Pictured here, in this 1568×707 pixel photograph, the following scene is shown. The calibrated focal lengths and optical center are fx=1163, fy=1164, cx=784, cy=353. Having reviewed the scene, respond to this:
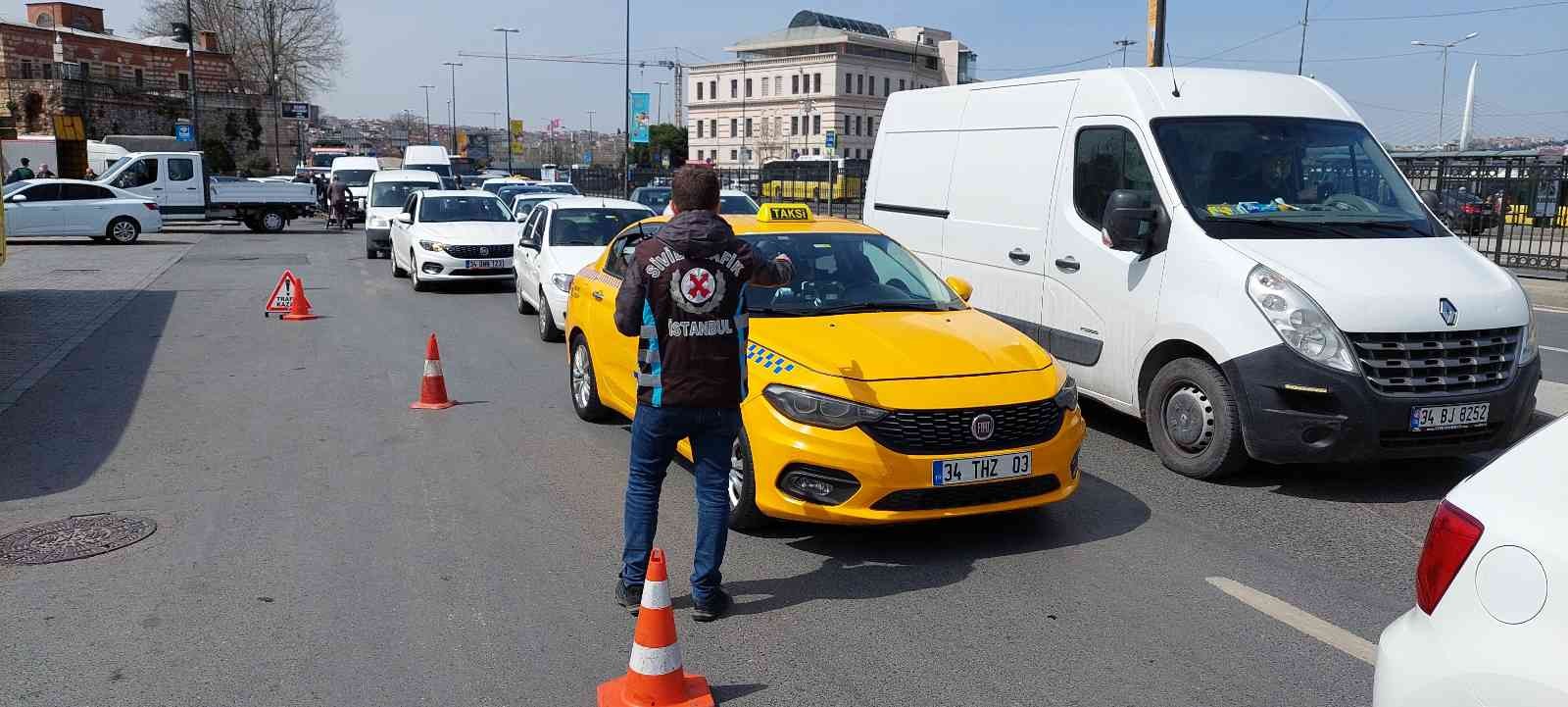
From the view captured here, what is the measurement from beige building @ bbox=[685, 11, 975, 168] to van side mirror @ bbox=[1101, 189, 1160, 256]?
109 metres

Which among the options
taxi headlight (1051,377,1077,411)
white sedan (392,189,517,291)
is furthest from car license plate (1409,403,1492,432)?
white sedan (392,189,517,291)

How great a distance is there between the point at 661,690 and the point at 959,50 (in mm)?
125265

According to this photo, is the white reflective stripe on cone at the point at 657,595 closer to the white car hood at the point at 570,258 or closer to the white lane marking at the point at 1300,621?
the white lane marking at the point at 1300,621

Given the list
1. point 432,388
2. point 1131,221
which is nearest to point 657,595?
point 1131,221

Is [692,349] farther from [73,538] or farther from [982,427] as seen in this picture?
[73,538]

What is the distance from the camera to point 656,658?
3777 millimetres

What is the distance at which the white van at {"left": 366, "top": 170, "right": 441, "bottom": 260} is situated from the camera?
2510 centimetres

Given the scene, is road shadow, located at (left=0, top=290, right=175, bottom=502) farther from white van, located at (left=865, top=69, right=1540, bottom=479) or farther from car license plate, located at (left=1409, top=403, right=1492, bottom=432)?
car license plate, located at (left=1409, top=403, right=1492, bottom=432)

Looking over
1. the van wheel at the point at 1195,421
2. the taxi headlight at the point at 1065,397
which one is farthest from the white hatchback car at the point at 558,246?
the taxi headlight at the point at 1065,397

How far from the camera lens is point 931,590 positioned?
507cm

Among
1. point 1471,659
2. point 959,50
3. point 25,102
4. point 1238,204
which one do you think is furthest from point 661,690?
point 959,50

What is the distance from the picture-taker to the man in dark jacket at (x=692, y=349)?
174 inches

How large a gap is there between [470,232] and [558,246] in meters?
5.05

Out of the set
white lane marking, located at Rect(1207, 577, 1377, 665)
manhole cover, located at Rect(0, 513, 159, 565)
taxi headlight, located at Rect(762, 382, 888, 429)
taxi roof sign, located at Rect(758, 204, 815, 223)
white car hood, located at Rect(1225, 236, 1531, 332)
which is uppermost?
taxi roof sign, located at Rect(758, 204, 815, 223)
